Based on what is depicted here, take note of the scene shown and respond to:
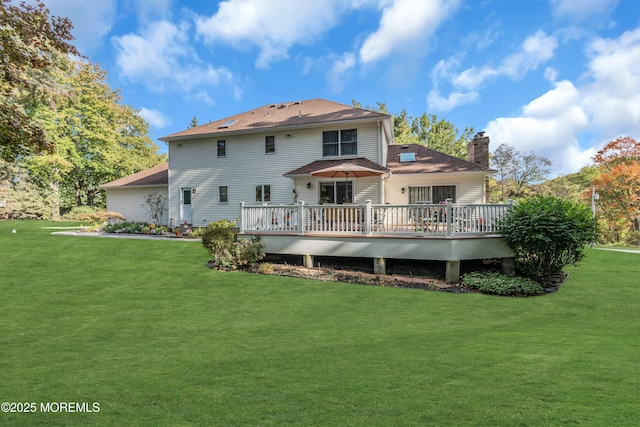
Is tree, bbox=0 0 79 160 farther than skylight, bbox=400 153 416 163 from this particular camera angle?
No

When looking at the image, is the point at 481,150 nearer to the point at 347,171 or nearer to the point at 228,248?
the point at 347,171

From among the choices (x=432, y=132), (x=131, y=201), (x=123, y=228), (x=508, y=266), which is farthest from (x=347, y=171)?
(x=432, y=132)

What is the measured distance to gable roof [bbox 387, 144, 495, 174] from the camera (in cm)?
1581

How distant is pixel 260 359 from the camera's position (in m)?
4.12

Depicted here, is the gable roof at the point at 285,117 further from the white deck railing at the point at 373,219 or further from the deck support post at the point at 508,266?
the deck support post at the point at 508,266

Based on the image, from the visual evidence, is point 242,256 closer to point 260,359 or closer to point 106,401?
point 260,359

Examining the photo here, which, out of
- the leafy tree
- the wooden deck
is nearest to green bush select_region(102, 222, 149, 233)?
the wooden deck

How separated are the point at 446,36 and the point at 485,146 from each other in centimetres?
659

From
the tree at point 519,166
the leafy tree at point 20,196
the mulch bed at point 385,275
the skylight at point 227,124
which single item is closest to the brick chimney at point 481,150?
the mulch bed at point 385,275

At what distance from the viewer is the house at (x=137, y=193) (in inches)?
850

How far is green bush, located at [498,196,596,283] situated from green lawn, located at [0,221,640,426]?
2.84ft

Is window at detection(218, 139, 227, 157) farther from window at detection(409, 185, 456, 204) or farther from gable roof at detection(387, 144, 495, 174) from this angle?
window at detection(409, 185, 456, 204)

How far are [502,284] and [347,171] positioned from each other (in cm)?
664

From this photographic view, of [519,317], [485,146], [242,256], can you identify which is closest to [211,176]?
[242,256]
